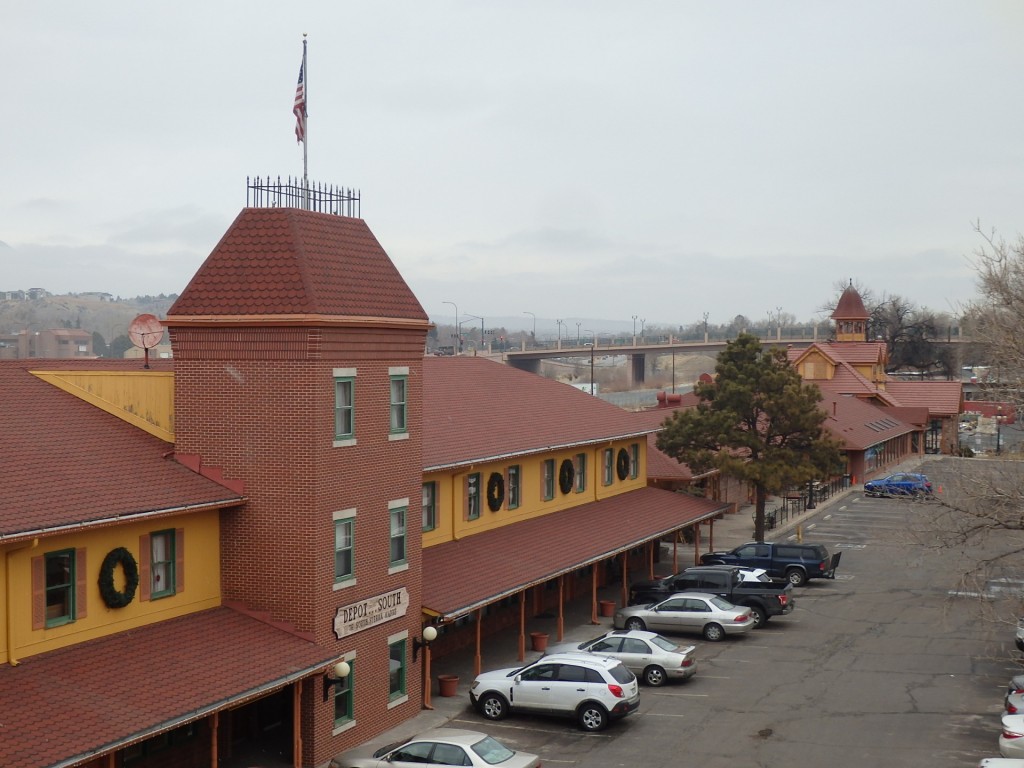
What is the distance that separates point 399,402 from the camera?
24.9 metres

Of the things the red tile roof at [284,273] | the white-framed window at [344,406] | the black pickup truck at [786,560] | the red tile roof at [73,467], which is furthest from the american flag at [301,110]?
the black pickup truck at [786,560]

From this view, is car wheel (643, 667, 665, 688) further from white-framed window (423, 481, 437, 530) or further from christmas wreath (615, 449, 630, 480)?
christmas wreath (615, 449, 630, 480)

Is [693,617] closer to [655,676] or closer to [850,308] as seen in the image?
[655,676]

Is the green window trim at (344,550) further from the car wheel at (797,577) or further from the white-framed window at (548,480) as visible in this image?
the car wheel at (797,577)

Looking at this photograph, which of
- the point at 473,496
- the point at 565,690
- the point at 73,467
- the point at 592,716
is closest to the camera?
the point at 73,467

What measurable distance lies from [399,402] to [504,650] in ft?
32.7

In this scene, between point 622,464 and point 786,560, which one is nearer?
point 786,560

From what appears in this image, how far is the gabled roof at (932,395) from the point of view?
306ft

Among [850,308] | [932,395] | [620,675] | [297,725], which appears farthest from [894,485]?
[297,725]

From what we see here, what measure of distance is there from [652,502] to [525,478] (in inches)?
337

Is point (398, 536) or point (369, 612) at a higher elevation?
point (398, 536)

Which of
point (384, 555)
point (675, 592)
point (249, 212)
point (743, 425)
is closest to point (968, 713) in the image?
point (675, 592)

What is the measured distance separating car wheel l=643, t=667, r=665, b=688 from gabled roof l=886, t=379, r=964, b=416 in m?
71.3

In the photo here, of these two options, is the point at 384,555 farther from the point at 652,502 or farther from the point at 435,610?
the point at 652,502
